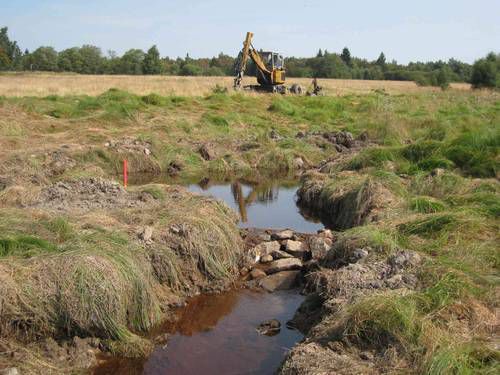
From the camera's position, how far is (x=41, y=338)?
5.32m

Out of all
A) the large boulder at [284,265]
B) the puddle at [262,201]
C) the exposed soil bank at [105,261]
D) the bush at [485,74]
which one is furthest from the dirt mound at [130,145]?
the bush at [485,74]

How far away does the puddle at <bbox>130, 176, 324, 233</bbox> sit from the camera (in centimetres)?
1077

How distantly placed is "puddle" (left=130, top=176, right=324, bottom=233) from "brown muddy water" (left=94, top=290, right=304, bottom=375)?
331 cm

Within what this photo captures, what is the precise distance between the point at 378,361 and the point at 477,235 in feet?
11.8

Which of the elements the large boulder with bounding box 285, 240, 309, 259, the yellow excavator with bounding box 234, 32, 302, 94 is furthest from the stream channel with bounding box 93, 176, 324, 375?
the yellow excavator with bounding box 234, 32, 302, 94

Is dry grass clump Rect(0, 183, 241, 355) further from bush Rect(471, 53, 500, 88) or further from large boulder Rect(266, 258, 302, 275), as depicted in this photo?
bush Rect(471, 53, 500, 88)

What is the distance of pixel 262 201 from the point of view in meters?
12.7

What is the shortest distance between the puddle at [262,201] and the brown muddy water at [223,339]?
331cm

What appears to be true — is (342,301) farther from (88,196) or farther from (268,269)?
(88,196)

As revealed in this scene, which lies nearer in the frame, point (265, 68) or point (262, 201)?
point (262, 201)

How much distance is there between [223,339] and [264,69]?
25.4 m

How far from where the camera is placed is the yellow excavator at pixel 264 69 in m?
29.1

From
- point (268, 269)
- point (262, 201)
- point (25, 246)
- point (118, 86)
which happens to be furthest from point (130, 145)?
point (118, 86)

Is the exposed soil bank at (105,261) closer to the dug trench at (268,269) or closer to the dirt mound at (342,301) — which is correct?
the dug trench at (268,269)
